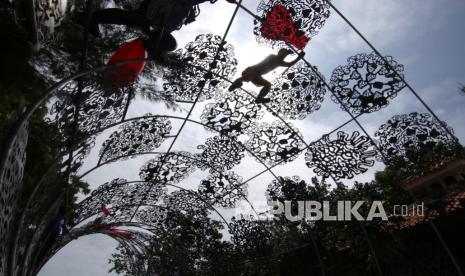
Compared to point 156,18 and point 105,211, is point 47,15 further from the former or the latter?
point 105,211

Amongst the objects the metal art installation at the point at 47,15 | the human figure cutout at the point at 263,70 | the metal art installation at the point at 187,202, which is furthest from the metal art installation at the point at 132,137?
the metal art installation at the point at 47,15

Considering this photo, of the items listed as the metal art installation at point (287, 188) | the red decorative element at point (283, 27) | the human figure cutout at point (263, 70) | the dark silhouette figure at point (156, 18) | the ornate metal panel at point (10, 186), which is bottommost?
the ornate metal panel at point (10, 186)

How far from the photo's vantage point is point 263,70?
4707 millimetres

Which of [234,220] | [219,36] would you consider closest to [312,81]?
[219,36]

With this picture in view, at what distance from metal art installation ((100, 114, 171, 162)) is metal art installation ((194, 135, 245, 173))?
1.07m

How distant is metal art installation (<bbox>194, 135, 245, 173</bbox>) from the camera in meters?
7.03

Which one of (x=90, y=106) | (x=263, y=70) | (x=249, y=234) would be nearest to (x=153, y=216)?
(x=249, y=234)

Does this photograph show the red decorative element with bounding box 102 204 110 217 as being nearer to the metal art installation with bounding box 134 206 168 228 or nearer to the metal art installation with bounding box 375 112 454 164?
the metal art installation with bounding box 134 206 168 228

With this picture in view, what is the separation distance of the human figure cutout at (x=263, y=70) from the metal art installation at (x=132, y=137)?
209 centimetres

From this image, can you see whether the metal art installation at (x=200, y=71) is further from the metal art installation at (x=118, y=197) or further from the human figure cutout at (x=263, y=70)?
the metal art installation at (x=118, y=197)

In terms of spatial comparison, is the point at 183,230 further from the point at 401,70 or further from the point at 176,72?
the point at 401,70

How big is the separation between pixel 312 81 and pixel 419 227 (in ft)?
24.2

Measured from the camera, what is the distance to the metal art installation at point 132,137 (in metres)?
6.58

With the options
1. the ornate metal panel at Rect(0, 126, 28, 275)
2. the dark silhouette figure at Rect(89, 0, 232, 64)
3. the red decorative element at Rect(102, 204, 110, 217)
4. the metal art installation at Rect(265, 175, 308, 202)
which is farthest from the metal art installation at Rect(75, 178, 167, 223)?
the dark silhouette figure at Rect(89, 0, 232, 64)
